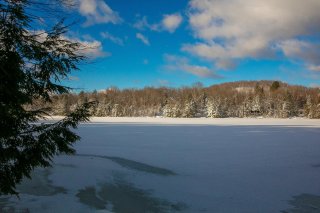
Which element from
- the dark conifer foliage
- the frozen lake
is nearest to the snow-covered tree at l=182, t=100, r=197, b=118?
the frozen lake

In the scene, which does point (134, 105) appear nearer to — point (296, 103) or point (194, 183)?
point (296, 103)

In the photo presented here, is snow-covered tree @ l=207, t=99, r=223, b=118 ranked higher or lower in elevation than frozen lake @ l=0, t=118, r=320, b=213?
higher

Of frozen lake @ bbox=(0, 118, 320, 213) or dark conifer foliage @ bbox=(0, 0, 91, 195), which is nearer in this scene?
dark conifer foliage @ bbox=(0, 0, 91, 195)

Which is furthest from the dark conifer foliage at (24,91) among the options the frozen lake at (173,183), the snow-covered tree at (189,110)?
the snow-covered tree at (189,110)

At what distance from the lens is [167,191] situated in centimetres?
959

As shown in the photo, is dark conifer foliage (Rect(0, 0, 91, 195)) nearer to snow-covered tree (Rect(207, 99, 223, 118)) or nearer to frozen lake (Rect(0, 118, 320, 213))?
frozen lake (Rect(0, 118, 320, 213))

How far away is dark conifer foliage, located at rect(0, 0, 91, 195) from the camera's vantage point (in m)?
4.48

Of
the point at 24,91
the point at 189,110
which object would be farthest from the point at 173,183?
the point at 189,110

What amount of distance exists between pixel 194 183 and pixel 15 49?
24.6 feet

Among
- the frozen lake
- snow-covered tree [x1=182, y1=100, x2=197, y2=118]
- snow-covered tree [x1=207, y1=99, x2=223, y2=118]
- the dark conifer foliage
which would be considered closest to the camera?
the dark conifer foliage

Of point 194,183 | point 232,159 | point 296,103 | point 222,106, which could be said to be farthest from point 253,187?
point 296,103

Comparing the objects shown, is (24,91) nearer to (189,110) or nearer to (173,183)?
(173,183)

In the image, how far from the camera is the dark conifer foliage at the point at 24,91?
448cm

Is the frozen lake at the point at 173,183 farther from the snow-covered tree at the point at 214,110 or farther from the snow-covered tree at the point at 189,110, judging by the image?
the snow-covered tree at the point at 214,110
